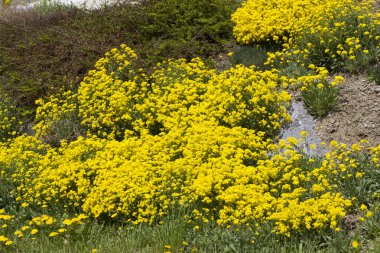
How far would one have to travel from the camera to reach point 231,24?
9922mm

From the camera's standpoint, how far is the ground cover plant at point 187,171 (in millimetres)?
5605

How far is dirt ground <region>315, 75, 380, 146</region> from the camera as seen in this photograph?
22.7 ft

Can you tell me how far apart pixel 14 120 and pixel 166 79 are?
251 cm

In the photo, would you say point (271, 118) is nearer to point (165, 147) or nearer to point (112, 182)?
point (165, 147)

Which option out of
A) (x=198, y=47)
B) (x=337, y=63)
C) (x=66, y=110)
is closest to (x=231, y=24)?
(x=198, y=47)

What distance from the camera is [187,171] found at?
21.0 feet

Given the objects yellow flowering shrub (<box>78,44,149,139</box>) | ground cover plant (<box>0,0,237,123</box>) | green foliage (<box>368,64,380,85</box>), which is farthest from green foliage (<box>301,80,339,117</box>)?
ground cover plant (<box>0,0,237,123</box>)

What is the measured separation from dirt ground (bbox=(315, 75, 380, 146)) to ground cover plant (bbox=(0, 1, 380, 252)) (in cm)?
17

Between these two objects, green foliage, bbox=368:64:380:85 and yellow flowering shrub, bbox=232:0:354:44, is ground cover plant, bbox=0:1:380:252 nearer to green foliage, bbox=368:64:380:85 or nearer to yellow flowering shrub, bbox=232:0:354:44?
yellow flowering shrub, bbox=232:0:354:44

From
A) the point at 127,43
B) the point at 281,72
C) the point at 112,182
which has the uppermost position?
the point at 127,43

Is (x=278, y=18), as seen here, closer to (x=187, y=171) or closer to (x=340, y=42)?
(x=340, y=42)

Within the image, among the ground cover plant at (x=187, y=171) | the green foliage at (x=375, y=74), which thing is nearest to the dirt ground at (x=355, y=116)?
the green foliage at (x=375, y=74)

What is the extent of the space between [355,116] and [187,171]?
7.14 ft

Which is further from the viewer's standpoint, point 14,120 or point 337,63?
point 14,120
